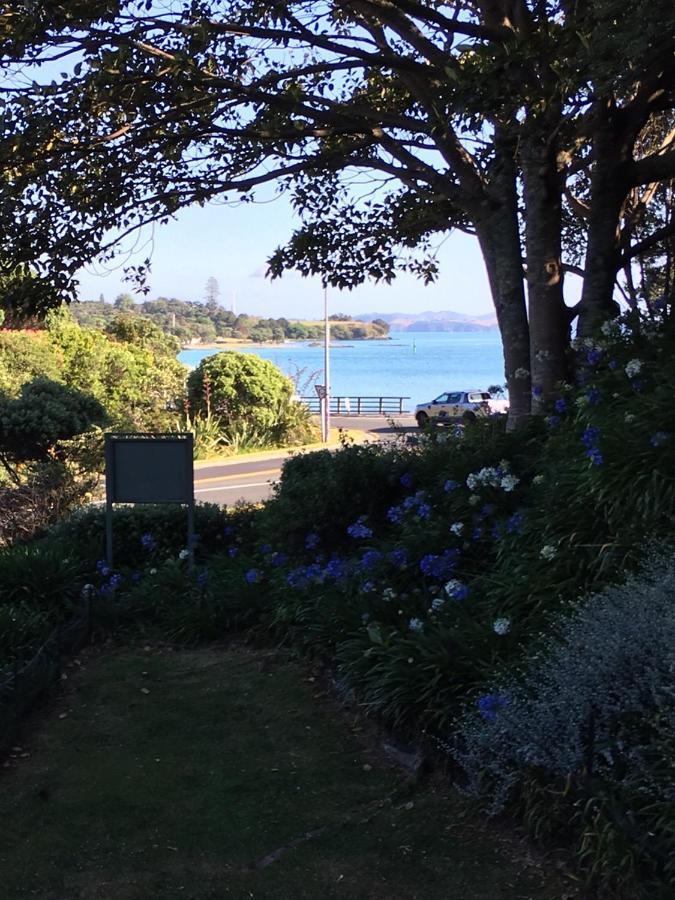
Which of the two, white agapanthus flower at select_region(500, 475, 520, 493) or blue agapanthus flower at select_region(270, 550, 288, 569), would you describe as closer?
white agapanthus flower at select_region(500, 475, 520, 493)

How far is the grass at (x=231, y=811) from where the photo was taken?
334 cm

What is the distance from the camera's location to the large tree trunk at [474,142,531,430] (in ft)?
26.1

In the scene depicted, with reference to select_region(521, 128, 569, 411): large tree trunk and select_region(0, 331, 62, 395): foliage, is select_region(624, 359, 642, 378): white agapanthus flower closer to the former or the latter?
select_region(521, 128, 569, 411): large tree trunk

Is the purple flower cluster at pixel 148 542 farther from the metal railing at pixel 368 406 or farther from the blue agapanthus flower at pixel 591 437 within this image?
the metal railing at pixel 368 406

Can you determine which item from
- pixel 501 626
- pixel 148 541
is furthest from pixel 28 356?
pixel 501 626

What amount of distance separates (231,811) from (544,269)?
5.21 metres

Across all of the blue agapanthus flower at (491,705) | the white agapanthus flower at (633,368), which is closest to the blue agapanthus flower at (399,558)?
the white agapanthus flower at (633,368)

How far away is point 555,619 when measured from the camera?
4.36 m

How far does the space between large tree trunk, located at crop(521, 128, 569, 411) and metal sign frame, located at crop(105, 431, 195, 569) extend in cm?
296

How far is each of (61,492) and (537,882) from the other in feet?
28.6

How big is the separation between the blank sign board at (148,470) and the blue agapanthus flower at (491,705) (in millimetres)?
4516

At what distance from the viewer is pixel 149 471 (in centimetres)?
787

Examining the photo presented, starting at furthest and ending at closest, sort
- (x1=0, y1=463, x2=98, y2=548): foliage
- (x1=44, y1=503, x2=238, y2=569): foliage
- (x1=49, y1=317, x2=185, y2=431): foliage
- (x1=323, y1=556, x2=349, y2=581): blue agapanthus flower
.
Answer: (x1=49, y1=317, x2=185, y2=431): foliage → (x1=0, y1=463, x2=98, y2=548): foliage → (x1=44, y1=503, x2=238, y2=569): foliage → (x1=323, y1=556, x2=349, y2=581): blue agapanthus flower

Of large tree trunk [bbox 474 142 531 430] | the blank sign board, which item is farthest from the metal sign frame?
large tree trunk [bbox 474 142 531 430]
